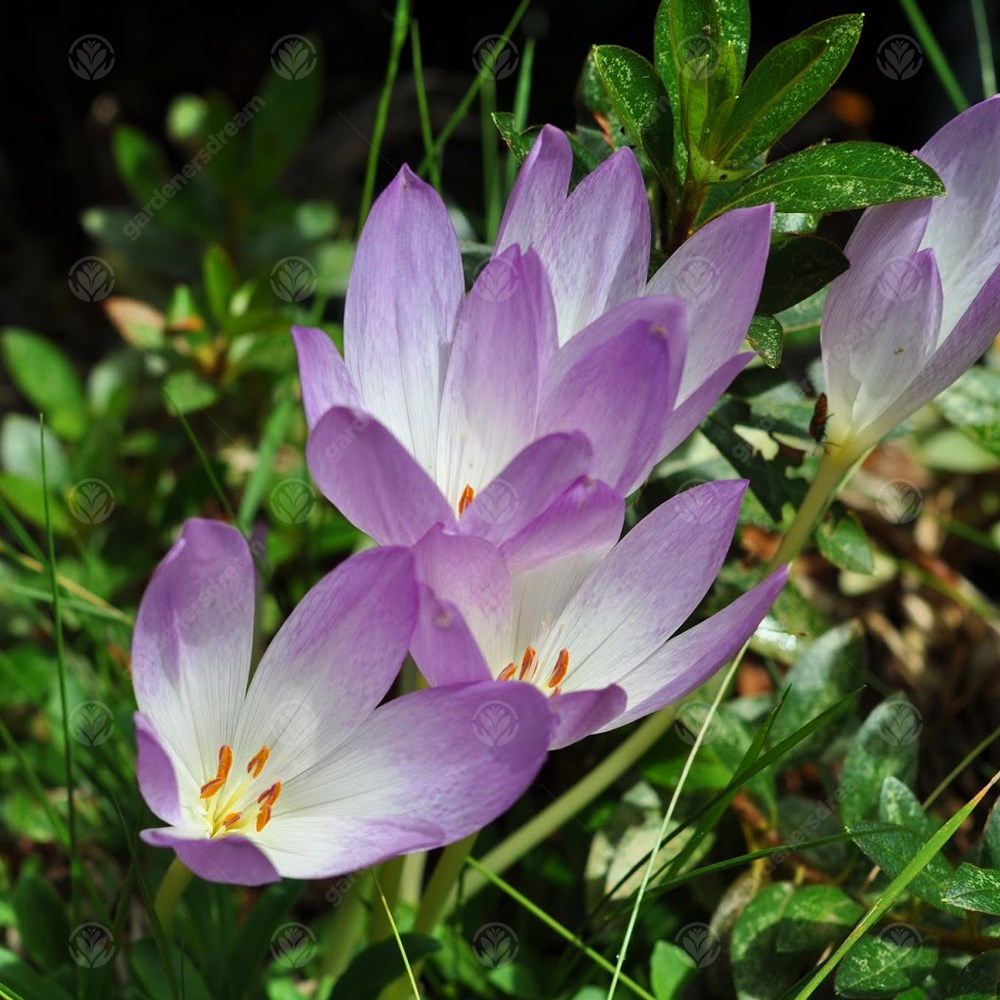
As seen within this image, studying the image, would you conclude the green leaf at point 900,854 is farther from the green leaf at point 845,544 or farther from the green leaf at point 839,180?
the green leaf at point 839,180

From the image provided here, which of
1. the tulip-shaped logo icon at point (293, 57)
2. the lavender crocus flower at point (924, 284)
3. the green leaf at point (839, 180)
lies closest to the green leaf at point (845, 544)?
the lavender crocus flower at point (924, 284)

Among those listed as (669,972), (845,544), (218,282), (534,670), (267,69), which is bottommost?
(669,972)

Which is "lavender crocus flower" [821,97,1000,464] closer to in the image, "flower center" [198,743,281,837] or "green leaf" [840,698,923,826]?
"green leaf" [840,698,923,826]

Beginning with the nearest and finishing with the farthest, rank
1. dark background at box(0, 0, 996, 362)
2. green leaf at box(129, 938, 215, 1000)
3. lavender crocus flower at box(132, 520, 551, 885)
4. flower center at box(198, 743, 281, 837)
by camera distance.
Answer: lavender crocus flower at box(132, 520, 551, 885)
flower center at box(198, 743, 281, 837)
green leaf at box(129, 938, 215, 1000)
dark background at box(0, 0, 996, 362)

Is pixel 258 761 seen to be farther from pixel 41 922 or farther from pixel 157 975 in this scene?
pixel 41 922

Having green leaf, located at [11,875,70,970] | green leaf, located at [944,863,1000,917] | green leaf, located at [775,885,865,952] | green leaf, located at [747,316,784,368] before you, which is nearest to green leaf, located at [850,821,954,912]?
green leaf, located at [944,863,1000,917]

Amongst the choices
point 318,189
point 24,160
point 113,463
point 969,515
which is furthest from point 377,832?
point 24,160

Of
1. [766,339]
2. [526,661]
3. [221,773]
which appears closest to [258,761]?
[221,773]
